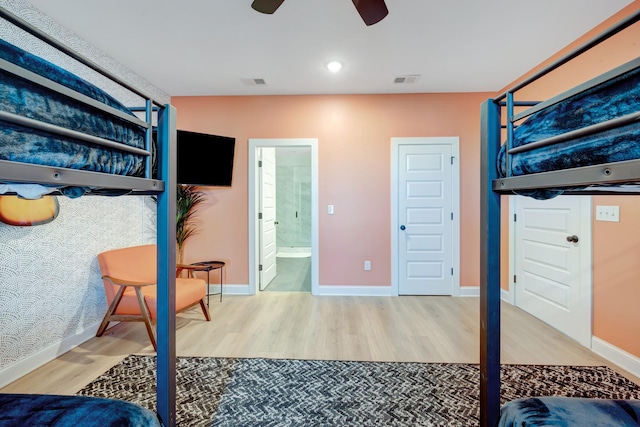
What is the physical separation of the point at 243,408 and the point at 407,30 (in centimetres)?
303

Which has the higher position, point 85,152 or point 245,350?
point 85,152

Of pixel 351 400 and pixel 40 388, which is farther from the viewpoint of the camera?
pixel 40 388

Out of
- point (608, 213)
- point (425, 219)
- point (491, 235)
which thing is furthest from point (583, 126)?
point (425, 219)

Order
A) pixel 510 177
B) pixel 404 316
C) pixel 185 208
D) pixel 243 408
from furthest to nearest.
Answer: pixel 185 208 → pixel 404 316 → pixel 243 408 → pixel 510 177

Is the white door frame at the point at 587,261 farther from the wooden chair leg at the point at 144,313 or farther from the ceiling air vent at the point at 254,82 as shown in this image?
the wooden chair leg at the point at 144,313

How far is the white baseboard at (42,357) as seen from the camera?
1.81 metres

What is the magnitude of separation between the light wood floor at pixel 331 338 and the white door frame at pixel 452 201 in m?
0.38

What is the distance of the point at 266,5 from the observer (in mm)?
1751

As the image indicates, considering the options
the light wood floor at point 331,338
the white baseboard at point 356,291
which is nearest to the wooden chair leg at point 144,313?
the light wood floor at point 331,338

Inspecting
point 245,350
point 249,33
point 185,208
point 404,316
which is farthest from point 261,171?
point 404,316

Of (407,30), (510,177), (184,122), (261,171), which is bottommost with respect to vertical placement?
(510,177)

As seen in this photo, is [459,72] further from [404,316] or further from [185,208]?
[185,208]

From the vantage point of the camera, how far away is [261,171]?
12.5ft

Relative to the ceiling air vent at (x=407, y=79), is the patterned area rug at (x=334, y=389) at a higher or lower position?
lower
